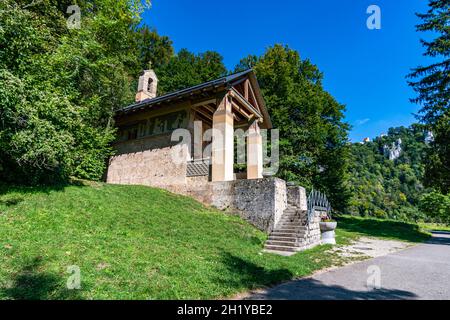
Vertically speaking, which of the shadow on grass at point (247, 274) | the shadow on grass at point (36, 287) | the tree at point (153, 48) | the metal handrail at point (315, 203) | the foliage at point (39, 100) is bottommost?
the shadow on grass at point (247, 274)

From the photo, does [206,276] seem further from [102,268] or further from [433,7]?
[433,7]

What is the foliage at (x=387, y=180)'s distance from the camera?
68.1m

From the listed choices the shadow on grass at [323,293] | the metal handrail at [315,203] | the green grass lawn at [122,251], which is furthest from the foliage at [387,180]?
the shadow on grass at [323,293]

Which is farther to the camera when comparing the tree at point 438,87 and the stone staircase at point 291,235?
the tree at point 438,87

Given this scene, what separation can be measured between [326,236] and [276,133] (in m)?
11.8

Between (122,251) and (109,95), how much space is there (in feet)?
44.6

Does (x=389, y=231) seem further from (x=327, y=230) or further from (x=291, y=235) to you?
(x=291, y=235)

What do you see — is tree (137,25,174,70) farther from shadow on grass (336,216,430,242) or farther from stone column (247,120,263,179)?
shadow on grass (336,216,430,242)

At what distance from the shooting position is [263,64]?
80.6ft

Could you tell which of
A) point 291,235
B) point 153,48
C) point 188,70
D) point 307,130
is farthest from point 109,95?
point 153,48

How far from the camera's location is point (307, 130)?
837 inches

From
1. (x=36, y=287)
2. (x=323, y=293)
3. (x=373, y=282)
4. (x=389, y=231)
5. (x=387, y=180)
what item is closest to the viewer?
(x=36, y=287)

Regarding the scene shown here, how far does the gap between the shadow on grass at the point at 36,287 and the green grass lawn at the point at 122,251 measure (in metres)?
0.01

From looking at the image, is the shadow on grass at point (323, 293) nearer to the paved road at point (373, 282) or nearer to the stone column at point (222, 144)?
the paved road at point (373, 282)
